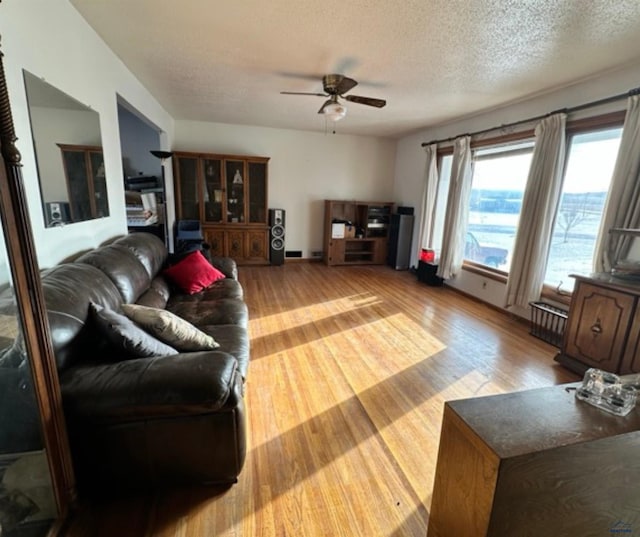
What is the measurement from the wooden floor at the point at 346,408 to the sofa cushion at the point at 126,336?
63 centimetres

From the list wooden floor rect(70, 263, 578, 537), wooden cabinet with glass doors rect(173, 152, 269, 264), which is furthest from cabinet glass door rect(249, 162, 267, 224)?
wooden floor rect(70, 263, 578, 537)

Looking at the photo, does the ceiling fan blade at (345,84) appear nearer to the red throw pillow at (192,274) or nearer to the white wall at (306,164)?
the red throw pillow at (192,274)

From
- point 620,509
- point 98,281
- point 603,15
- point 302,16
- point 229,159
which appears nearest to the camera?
point 620,509

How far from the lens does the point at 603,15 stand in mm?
1931

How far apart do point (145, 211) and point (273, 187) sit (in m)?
2.36

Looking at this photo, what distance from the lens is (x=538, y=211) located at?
10.9 feet

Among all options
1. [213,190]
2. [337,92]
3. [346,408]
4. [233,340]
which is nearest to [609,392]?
[346,408]

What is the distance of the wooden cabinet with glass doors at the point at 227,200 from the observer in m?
5.35

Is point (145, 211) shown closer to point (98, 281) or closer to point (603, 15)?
point (98, 281)

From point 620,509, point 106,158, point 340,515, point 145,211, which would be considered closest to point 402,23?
point 106,158

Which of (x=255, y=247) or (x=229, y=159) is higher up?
(x=229, y=159)

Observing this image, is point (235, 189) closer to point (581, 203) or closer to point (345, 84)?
point (345, 84)

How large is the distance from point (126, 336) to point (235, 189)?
4.54 meters

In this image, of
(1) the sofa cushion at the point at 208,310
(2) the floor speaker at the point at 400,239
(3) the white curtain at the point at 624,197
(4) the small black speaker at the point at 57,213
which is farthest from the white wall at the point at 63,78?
(2) the floor speaker at the point at 400,239
